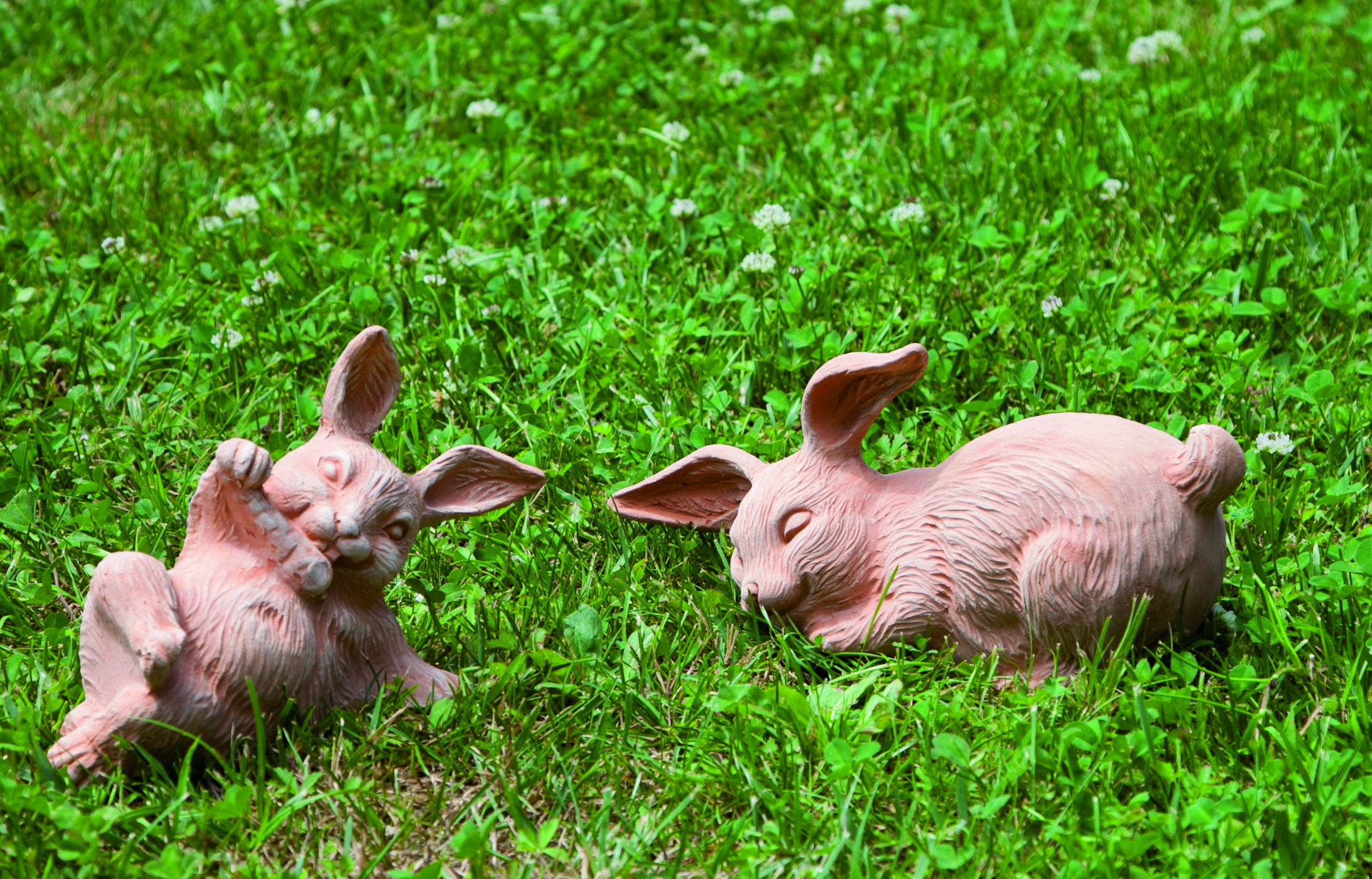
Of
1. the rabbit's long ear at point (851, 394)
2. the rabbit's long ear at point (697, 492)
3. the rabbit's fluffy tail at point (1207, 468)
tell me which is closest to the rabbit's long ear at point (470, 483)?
the rabbit's long ear at point (697, 492)

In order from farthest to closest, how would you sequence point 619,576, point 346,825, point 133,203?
1. point 133,203
2. point 619,576
3. point 346,825

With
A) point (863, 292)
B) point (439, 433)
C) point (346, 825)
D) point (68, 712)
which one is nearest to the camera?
point (346, 825)

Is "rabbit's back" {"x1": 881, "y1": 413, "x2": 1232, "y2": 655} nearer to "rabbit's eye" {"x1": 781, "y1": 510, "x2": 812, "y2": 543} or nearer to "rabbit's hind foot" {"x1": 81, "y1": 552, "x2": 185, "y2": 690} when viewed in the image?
"rabbit's eye" {"x1": 781, "y1": 510, "x2": 812, "y2": 543}

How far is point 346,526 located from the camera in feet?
8.17

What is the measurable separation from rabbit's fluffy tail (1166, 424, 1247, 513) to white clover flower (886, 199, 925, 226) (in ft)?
5.86

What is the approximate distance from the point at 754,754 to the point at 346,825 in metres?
0.76

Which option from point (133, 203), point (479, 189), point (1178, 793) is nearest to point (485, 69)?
point (479, 189)

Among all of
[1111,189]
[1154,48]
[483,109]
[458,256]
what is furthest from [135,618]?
[1154,48]

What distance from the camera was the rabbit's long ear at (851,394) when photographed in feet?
9.02

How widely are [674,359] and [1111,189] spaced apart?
161 cm

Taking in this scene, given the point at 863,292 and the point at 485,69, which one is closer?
the point at 863,292

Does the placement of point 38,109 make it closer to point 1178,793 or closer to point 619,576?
point 619,576

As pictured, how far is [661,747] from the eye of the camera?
106 inches

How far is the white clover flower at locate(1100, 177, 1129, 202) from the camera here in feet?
14.5
